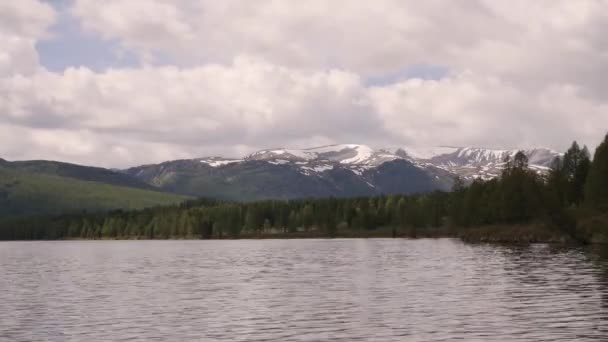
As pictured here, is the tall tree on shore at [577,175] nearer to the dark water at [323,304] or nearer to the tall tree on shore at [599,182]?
the tall tree on shore at [599,182]

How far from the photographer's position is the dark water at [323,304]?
39.9 metres

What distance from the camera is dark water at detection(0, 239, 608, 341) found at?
131 ft

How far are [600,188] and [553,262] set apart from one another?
56.8m

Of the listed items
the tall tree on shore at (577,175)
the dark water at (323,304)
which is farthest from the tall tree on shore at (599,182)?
the dark water at (323,304)

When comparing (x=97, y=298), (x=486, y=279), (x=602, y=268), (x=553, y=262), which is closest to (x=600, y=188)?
(x=553, y=262)

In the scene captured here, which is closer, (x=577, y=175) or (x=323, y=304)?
(x=323, y=304)

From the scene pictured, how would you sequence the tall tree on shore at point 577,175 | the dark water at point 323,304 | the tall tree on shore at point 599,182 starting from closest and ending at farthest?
the dark water at point 323,304
the tall tree on shore at point 599,182
the tall tree on shore at point 577,175

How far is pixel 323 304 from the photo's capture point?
5194 centimetres

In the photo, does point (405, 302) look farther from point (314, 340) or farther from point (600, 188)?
point (600, 188)

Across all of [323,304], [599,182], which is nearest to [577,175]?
[599,182]

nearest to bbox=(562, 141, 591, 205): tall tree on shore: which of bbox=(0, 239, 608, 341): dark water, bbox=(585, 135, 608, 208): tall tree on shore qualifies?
bbox=(585, 135, 608, 208): tall tree on shore

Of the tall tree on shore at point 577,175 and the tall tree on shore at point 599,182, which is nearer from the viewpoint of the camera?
the tall tree on shore at point 599,182

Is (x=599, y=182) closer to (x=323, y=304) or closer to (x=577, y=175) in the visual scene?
(x=577, y=175)

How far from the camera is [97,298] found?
59.3m
